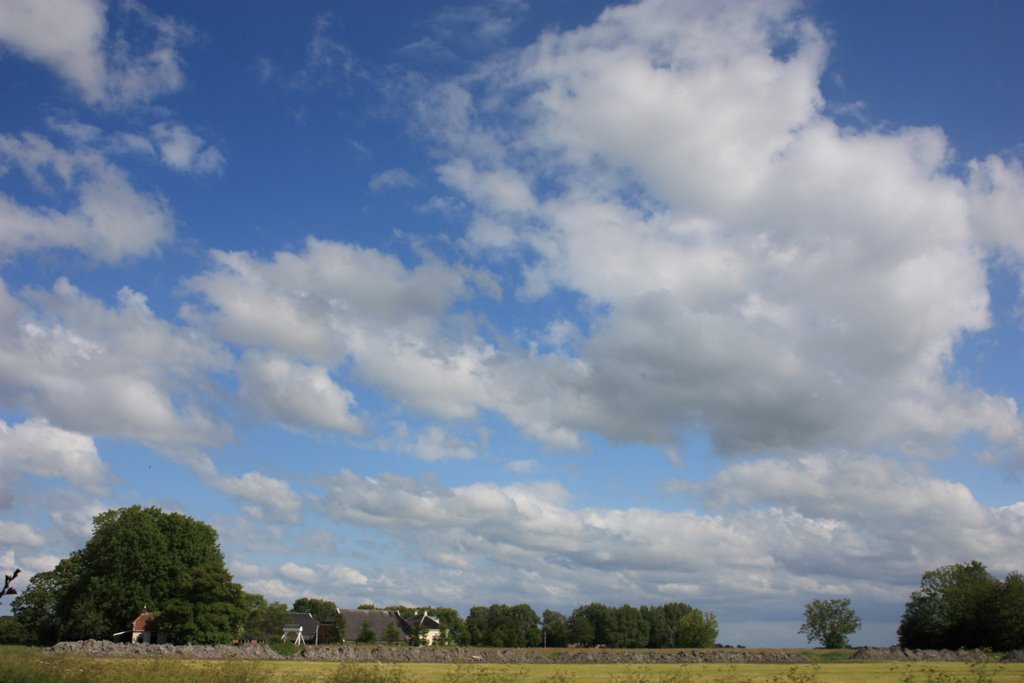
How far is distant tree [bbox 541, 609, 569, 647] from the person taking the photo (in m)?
141

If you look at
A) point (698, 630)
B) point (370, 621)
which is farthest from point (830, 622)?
point (370, 621)

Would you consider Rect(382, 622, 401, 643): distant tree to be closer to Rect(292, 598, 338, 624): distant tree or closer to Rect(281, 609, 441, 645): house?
Rect(281, 609, 441, 645): house

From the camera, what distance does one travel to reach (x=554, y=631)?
141500mm

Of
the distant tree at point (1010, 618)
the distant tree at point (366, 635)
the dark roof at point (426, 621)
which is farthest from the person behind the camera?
the dark roof at point (426, 621)

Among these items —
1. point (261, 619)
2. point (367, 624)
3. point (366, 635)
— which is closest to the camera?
point (261, 619)

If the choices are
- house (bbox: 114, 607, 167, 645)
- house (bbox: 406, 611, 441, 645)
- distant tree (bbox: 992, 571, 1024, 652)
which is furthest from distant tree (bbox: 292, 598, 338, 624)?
distant tree (bbox: 992, 571, 1024, 652)

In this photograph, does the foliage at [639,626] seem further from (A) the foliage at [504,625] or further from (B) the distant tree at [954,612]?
(B) the distant tree at [954,612]

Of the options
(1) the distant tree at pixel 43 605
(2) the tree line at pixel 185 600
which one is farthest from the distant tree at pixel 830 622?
(1) the distant tree at pixel 43 605

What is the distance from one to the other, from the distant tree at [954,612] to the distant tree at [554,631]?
209 ft

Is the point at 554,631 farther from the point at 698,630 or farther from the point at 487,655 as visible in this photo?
the point at 487,655

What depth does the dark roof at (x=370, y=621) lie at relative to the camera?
131 meters

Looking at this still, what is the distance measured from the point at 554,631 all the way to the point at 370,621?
107ft

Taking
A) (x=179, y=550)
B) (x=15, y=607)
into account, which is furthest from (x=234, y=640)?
(x=15, y=607)

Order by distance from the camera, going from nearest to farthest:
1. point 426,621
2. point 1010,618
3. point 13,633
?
point 1010,618
point 13,633
point 426,621
